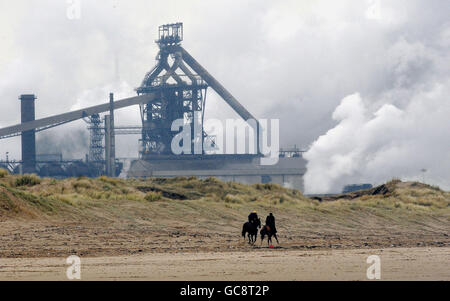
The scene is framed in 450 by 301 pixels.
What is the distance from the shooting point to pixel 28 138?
99.7m

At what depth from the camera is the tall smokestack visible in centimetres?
9981

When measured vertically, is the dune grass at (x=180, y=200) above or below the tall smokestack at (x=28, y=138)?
below

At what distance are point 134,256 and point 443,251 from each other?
32.2ft

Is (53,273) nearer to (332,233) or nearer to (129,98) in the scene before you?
(332,233)

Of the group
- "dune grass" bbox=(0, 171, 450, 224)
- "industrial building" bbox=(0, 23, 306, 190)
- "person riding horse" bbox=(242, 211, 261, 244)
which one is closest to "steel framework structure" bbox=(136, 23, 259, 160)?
"industrial building" bbox=(0, 23, 306, 190)

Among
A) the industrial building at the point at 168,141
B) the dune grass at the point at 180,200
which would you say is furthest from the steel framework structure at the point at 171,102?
the dune grass at the point at 180,200

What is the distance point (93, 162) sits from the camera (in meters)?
103

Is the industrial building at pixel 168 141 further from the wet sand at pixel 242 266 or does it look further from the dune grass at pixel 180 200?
the wet sand at pixel 242 266

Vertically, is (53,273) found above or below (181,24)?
below

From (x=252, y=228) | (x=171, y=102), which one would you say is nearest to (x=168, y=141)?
(x=171, y=102)

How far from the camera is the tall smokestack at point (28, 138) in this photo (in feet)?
327

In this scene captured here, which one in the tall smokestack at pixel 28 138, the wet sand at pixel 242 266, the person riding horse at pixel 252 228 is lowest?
the wet sand at pixel 242 266

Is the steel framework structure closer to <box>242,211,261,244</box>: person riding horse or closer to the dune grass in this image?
the dune grass
